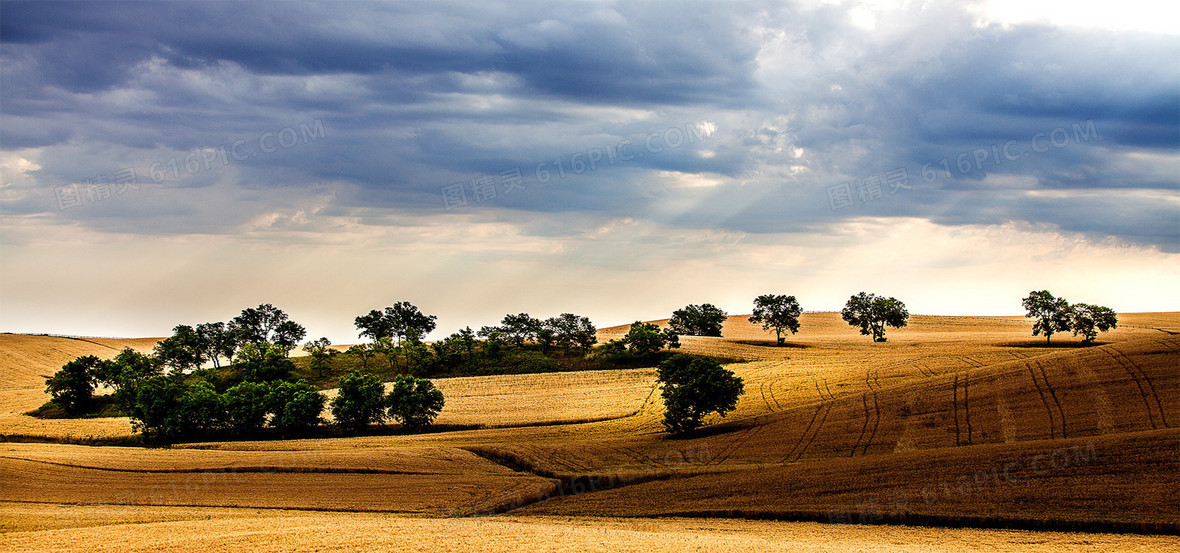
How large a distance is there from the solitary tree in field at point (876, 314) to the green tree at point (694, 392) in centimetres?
8571

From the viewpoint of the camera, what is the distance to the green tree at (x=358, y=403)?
88.1 metres

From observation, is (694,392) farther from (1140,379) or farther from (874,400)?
(1140,379)

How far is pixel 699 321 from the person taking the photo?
175750 mm

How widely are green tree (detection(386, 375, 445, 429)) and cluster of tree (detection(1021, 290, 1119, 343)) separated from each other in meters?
88.3

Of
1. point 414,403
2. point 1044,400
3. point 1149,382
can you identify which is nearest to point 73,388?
point 414,403

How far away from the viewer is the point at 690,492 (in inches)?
1903

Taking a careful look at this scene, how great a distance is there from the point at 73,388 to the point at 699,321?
112500 mm

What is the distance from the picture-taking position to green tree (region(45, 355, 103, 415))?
Result: 4264 inches

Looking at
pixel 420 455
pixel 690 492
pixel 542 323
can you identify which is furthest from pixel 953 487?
pixel 542 323

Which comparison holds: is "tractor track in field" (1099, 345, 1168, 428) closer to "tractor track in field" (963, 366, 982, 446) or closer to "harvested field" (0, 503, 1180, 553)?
"tractor track in field" (963, 366, 982, 446)

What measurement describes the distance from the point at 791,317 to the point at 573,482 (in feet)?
364

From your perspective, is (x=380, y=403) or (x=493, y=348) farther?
(x=493, y=348)

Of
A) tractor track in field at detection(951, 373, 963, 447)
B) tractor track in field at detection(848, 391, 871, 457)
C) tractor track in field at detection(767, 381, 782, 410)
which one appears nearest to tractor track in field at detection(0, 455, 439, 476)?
tractor track in field at detection(848, 391, 871, 457)

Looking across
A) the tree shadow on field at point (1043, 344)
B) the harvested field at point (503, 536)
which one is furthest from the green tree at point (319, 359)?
the tree shadow on field at point (1043, 344)
